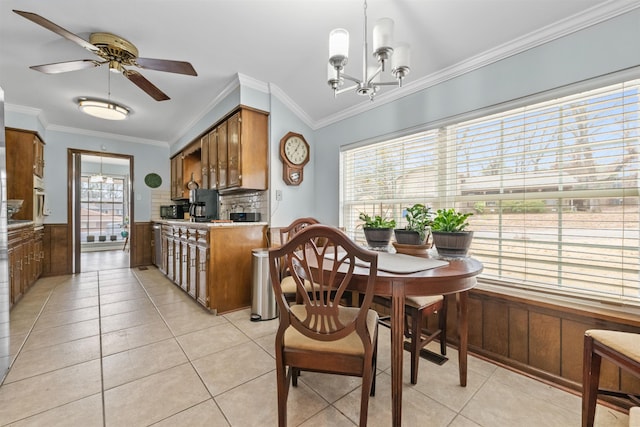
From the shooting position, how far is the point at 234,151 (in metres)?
3.21

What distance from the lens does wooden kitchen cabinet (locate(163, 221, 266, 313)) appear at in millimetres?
2811

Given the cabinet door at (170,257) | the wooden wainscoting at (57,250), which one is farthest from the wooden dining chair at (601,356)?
the wooden wainscoting at (57,250)

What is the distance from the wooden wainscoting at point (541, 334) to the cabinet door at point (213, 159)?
342 cm

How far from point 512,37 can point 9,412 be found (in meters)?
3.97

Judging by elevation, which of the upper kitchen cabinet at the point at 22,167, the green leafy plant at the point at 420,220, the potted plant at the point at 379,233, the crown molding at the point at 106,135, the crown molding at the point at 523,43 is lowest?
the potted plant at the point at 379,233

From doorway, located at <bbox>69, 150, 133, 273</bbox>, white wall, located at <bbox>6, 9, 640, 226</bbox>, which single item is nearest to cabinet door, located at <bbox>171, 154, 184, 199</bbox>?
white wall, located at <bbox>6, 9, 640, 226</bbox>

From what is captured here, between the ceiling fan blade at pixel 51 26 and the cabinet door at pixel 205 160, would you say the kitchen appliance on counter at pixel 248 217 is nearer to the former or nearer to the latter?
the cabinet door at pixel 205 160

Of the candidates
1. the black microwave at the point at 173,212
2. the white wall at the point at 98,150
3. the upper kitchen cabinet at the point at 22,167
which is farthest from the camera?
the black microwave at the point at 173,212

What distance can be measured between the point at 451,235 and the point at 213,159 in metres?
3.34

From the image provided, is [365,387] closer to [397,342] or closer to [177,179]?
[397,342]

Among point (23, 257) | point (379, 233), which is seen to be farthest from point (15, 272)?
point (379, 233)

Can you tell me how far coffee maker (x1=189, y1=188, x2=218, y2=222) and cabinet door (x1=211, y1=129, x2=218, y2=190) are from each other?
150mm

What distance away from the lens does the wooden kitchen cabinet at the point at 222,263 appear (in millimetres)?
2811

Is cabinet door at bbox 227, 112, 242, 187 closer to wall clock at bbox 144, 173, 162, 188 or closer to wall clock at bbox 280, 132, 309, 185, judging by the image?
wall clock at bbox 280, 132, 309, 185
